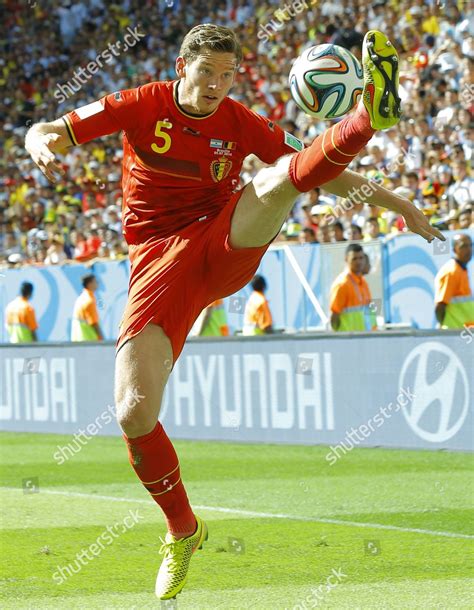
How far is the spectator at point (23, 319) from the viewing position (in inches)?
687

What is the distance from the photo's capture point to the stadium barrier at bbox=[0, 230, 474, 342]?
41.6ft

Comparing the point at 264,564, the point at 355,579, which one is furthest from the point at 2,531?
the point at 355,579

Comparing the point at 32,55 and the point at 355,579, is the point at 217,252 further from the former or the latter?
the point at 32,55

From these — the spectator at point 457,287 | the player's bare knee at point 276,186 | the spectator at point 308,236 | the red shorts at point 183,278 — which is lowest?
the spectator at point 457,287

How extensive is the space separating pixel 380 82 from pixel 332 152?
0.32 m

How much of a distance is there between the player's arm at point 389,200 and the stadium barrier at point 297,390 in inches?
217

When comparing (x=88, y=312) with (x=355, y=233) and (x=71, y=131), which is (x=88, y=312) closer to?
(x=355, y=233)

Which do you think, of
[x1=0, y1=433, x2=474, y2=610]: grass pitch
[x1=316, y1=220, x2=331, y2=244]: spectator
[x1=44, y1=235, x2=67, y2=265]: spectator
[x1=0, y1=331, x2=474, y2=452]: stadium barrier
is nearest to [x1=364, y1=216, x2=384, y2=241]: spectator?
[x1=316, y1=220, x2=331, y2=244]: spectator

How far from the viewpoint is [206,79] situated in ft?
16.7

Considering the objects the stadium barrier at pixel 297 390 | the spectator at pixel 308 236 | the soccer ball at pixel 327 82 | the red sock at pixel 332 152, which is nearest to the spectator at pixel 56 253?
the stadium barrier at pixel 297 390

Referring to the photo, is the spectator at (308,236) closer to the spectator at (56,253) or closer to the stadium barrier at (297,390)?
the stadium barrier at (297,390)

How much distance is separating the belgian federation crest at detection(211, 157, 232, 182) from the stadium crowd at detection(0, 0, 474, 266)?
741cm

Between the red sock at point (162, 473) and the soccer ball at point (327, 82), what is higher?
the soccer ball at point (327, 82)

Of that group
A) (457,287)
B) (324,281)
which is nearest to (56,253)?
A: (324,281)
